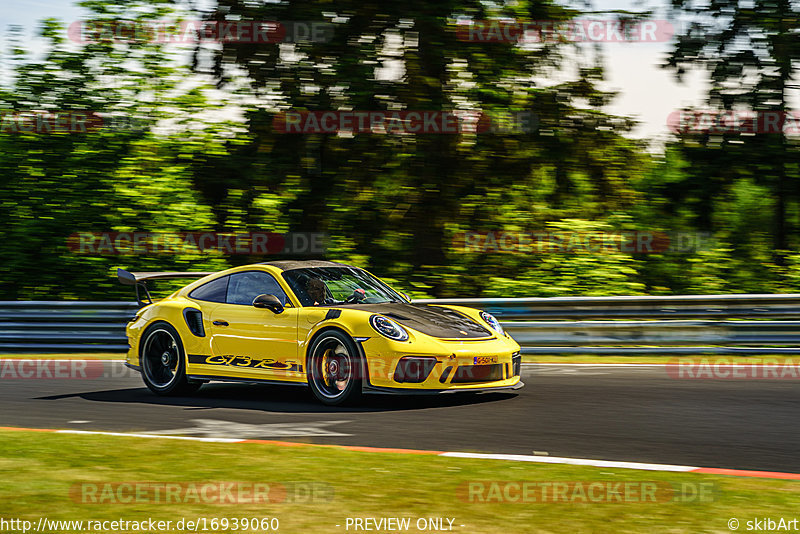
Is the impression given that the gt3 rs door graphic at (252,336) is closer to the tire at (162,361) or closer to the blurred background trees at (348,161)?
the tire at (162,361)

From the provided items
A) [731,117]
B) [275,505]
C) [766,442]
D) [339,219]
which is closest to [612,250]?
[339,219]

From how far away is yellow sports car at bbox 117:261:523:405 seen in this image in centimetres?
874

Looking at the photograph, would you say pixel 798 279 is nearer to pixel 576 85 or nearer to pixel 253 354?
pixel 576 85

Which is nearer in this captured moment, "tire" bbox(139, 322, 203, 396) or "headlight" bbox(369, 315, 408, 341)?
"headlight" bbox(369, 315, 408, 341)

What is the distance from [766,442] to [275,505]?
3.83 m

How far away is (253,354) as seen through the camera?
31.7 feet

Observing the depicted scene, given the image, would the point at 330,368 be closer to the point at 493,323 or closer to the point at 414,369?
the point at 414,369

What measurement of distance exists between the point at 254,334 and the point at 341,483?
13.5 ft

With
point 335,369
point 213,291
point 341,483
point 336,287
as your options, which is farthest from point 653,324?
point 341,483

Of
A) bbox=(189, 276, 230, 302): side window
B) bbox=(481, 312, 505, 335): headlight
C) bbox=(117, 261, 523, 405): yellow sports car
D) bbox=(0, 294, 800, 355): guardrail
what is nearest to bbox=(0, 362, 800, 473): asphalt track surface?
bbox=(117, 261, 523, 405): yellow sports car

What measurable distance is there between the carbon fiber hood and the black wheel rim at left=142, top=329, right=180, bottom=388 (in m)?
2.23

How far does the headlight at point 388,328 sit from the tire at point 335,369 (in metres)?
0.26

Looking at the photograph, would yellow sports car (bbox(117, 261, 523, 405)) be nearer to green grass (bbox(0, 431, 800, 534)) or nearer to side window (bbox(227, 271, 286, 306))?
side window (bbox(227, 271, 286, 306))

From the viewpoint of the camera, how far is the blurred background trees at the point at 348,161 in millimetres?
17469
